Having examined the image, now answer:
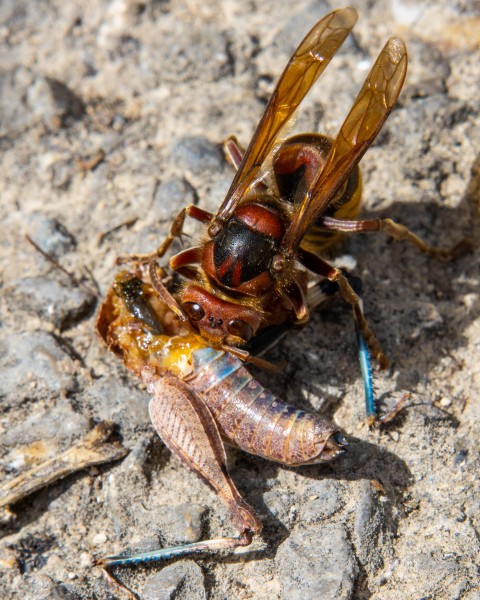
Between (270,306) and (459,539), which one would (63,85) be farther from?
(459,539)

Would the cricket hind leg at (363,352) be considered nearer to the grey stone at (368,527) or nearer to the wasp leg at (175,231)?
the grey stone at (368,527)

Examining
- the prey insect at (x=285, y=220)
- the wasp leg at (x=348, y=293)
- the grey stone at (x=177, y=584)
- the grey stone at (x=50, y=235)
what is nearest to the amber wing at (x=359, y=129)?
the prey insect at (x=285, y=220)

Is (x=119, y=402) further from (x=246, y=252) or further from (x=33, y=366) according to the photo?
(x=246, y=252)

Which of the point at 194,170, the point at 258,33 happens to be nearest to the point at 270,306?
the point at 194,170

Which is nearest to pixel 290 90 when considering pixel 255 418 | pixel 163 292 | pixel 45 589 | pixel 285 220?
pixel 285 220

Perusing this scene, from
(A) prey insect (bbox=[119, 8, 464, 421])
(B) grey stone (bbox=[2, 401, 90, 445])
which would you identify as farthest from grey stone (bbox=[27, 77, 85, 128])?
(B) grey stone (bbox=[2, 401, 90, 445])

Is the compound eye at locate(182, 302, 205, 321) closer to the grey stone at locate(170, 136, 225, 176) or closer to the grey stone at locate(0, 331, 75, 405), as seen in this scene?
the grey stone at locate(0, 331, 75, 405)
